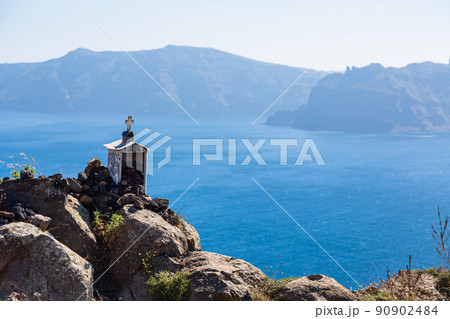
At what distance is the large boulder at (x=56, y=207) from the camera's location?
303 inches

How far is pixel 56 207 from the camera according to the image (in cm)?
781

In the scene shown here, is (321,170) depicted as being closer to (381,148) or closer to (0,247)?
(381,148)

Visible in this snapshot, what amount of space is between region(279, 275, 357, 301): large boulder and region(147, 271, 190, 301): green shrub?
1.68 m

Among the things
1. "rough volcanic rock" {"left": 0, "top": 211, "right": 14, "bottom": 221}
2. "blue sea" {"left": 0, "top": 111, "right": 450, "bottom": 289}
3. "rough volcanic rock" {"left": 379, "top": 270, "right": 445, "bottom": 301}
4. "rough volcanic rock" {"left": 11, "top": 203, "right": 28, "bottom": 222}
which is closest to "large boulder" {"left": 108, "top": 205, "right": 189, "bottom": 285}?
"rough volcanic rock" {"left": 11, "top": 203, "right": 28, "bottom": 222}

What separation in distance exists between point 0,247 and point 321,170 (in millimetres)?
121090

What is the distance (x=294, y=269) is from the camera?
5744cm

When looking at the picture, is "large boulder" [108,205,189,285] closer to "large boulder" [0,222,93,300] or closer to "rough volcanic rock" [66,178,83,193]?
"large boulder" [0,222,93,300]

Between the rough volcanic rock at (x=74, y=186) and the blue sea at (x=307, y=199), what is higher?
the rough volcanic rock at (x=74, y=186)

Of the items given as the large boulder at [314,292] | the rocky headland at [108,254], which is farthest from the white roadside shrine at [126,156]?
the large boulder at [314,292]

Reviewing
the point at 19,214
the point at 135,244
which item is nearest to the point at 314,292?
the point at 135,244

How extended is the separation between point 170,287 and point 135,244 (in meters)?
1.24

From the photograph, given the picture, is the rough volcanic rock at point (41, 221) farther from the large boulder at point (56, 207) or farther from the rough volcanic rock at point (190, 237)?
the rough volcanic rock at point (190, 237)

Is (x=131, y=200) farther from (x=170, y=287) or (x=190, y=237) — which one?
(x=170, y=287)

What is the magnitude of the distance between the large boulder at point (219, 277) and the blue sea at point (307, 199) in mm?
29675
